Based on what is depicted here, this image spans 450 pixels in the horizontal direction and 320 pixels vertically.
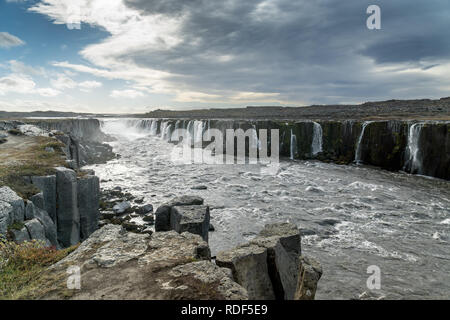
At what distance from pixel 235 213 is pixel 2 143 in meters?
18.2

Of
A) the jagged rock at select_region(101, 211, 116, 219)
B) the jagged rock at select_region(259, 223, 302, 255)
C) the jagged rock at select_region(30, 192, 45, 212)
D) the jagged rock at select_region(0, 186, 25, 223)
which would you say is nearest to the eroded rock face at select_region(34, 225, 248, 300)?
the jagged rock at select_region(0, 186, 25, 223)

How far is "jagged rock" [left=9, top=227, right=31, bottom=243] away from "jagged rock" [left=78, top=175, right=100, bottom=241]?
15.6 feet

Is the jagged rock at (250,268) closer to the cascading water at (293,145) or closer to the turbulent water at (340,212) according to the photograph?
the turbulent water at (340,212)

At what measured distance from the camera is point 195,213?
36.7ft

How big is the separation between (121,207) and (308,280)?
45.3ft

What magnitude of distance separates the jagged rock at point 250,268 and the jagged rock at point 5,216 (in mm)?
5720

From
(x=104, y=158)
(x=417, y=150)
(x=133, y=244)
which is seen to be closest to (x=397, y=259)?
(x=133, y=244)

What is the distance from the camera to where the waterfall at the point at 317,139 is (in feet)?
126

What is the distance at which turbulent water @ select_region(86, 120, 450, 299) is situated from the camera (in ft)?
33.9

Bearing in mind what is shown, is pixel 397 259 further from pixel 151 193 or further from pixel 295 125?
pixel 295 125

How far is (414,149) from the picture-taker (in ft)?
90.7

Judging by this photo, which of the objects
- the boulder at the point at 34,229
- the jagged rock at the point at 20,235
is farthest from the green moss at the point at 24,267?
the boulder at the point at 34,229

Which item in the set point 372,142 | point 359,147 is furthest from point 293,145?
point 372,142

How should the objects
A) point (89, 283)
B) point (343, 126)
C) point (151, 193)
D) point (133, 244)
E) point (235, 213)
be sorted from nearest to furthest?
1. point (89, 283)
2. point (133, 244)
3. point (235, 213)
4. point (151, 193)
5. point (343, 126)
